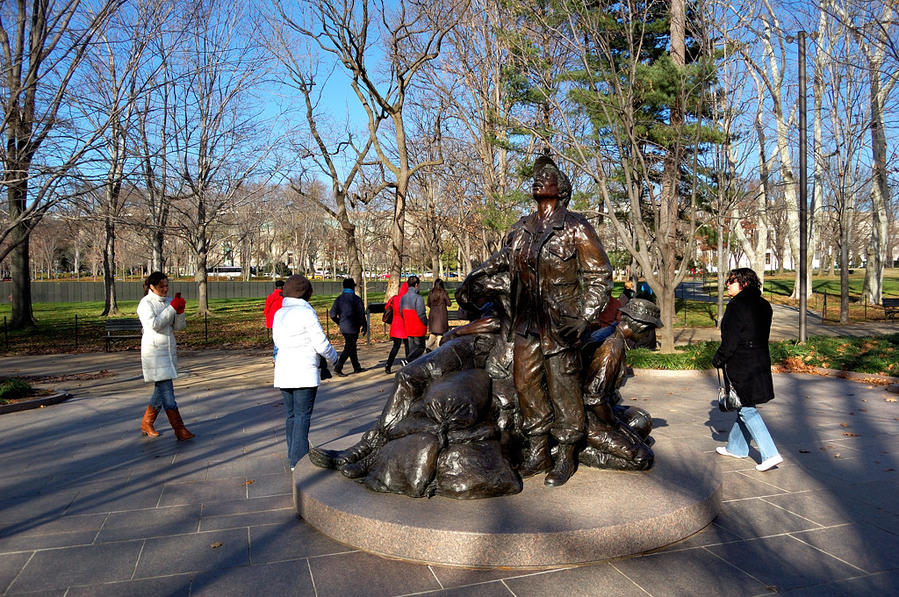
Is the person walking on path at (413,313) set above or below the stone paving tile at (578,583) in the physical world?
above

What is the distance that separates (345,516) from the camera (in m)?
4.30

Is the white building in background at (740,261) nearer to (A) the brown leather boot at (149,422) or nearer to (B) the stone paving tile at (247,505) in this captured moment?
(A) the brown leather boot at (149,422)

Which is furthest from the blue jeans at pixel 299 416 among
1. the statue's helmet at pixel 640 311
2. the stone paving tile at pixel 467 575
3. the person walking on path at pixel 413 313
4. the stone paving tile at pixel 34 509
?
the person walking on path at pixel 413 313

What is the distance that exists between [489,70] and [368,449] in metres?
20.3

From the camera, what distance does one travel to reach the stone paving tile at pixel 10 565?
387 cm

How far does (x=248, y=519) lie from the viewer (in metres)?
4.88

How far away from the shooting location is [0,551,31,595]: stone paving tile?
3.87 m

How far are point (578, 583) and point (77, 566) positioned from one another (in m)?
3.22

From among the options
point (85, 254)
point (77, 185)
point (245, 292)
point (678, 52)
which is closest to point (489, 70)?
point (678, 52)

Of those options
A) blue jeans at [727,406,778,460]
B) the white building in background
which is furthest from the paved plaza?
the white building in background

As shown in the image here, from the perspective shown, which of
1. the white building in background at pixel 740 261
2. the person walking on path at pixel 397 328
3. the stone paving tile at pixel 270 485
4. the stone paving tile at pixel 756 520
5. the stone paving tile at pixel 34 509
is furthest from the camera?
the white building in background at pixel 740 261

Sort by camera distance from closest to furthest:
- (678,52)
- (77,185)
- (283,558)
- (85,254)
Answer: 1. (283,558)
2. (77,185)
3. (678,52)
4. (85,254)

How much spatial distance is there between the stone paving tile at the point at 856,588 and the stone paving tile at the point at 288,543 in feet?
9.28

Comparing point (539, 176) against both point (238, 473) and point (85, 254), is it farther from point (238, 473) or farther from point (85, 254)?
point (85, 254)
